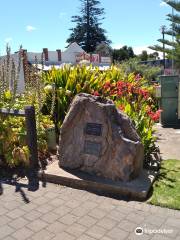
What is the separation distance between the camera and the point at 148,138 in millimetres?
5723

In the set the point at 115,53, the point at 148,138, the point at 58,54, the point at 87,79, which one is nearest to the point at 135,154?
the point at 148,138

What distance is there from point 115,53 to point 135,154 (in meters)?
63.2

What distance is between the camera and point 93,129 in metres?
5.18

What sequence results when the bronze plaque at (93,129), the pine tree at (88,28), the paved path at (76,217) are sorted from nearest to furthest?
the paved path at (76,217), the bronze plaque at (93,129), the pine tree at (88,28)

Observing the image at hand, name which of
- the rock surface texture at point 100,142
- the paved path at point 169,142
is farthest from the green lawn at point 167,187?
the paved path at point 169,142

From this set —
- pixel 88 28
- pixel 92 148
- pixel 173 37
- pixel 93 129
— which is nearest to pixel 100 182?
pixel 92 148

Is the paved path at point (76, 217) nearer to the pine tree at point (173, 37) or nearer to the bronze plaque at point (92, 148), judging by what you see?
the bronze plaque at point (92, 148)

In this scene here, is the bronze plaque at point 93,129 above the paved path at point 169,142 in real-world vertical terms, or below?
above

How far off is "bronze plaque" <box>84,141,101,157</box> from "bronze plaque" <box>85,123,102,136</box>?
149mm

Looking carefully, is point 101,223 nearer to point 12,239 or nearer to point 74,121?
point 12,239

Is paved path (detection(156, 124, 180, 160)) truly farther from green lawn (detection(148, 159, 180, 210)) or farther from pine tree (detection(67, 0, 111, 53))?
pine tree (detection(67, 0, 111, 53))

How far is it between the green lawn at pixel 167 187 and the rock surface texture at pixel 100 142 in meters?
0.39

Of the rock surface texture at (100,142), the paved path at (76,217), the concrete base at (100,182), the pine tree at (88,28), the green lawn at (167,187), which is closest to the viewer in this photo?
the paved path at (76,217)

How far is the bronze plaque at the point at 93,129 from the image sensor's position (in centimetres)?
514
